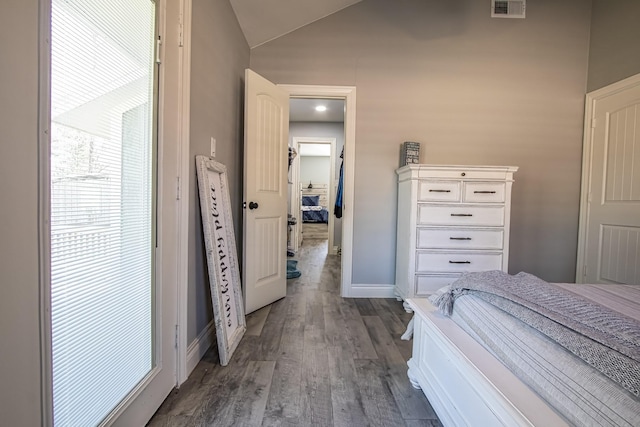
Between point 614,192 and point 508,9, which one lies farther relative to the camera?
point 508,9

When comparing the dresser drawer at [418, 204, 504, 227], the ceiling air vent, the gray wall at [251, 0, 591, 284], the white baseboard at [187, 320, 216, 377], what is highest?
the ceiling air vent

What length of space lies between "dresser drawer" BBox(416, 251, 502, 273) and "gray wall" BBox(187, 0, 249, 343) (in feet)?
5.10

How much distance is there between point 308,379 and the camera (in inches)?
57.7

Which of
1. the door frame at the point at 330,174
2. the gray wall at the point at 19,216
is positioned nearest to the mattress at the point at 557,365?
the gray wall at the point at 19,216

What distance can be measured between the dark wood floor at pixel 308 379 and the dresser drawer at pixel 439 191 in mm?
969

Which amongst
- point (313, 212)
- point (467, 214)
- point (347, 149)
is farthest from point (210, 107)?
point (313, 212)

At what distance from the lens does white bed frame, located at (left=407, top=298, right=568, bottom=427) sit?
2.29 feet

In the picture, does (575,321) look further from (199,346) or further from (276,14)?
(276,14)

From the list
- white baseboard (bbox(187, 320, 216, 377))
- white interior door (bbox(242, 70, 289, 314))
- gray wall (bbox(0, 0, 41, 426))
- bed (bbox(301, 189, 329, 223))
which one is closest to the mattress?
gray wall (bbox(0, 0, 41, 426))

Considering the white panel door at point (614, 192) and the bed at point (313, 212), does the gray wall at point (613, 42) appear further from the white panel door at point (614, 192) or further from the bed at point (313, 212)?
the bed at point (313, 212)

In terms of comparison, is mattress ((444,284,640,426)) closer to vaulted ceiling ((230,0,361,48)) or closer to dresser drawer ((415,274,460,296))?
dresser drawer ((415,274,460,296))

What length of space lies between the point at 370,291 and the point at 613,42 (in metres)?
3.02

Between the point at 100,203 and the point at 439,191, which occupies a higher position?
the point at 439,191

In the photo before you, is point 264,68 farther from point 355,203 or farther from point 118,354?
point 118,354
